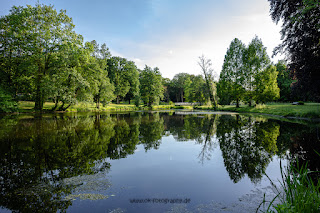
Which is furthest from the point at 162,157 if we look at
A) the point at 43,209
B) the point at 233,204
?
the point at 43,209

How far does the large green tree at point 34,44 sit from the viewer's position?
25.3m

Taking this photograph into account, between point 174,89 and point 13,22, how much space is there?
65784mm

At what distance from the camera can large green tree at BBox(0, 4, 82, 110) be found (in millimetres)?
25297

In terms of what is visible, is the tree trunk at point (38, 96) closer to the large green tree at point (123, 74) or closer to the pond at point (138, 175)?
the pond at point (138, 175)

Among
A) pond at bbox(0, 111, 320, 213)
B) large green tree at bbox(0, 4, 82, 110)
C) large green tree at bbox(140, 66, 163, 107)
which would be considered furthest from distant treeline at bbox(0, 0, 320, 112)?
large green tree at bbox(140, 66, 163, 107)

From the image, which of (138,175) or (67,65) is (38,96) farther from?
(138,175)

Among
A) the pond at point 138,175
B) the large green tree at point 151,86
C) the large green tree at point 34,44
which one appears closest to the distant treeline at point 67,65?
the large green tree at point 34,44

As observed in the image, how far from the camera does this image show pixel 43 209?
127 inches

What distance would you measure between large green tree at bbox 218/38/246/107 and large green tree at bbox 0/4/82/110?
30.0 meters

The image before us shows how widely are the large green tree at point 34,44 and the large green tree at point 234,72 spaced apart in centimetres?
3001

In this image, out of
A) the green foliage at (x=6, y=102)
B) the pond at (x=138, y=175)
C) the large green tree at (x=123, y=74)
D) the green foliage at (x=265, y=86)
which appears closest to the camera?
the pond at (x=138, y=175)

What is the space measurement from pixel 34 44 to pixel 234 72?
36.6 m

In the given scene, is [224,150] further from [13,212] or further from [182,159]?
[13,212]

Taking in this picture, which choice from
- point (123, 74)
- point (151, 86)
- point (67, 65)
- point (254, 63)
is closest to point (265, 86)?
point (254, 63)
